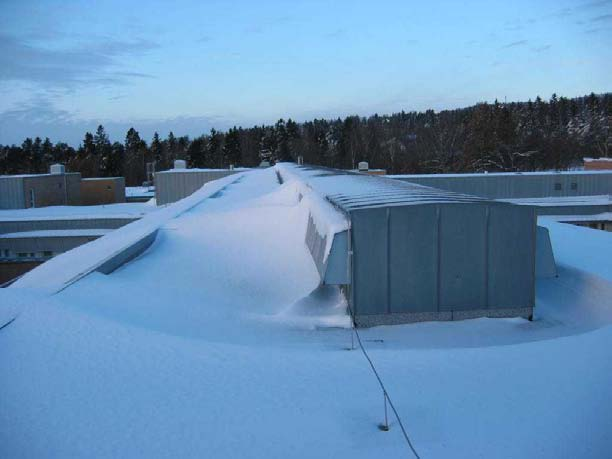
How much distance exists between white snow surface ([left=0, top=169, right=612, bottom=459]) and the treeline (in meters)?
50.2

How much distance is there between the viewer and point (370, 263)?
6320 mm

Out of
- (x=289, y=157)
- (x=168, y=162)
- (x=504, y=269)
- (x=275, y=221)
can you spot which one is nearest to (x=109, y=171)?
(x=168, y=162)

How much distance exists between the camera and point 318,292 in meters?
7.10

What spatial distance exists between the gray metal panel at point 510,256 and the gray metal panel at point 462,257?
102mm

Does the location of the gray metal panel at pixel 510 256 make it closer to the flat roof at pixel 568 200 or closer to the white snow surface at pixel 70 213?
the flat roof at pixel 568 200

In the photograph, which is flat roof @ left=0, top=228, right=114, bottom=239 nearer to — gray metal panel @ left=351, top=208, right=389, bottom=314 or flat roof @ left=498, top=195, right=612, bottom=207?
flat roof @ left=498, top=195, right=612, bottom=207

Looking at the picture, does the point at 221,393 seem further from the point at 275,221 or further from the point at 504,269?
the point at 275,221

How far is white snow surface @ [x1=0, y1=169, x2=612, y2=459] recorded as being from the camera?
12.1ft

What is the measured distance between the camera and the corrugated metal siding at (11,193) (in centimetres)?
2794

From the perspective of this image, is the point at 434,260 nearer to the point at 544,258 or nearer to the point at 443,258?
the point at 443,258

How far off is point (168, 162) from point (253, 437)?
3272 inches

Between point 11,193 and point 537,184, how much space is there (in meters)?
24.2

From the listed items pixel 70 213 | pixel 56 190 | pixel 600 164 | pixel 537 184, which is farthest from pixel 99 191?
pixel 600 164

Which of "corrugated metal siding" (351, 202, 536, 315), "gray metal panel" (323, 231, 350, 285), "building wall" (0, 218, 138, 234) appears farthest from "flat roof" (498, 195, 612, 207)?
"gray metal panel" (323, 231, 350, 285)
